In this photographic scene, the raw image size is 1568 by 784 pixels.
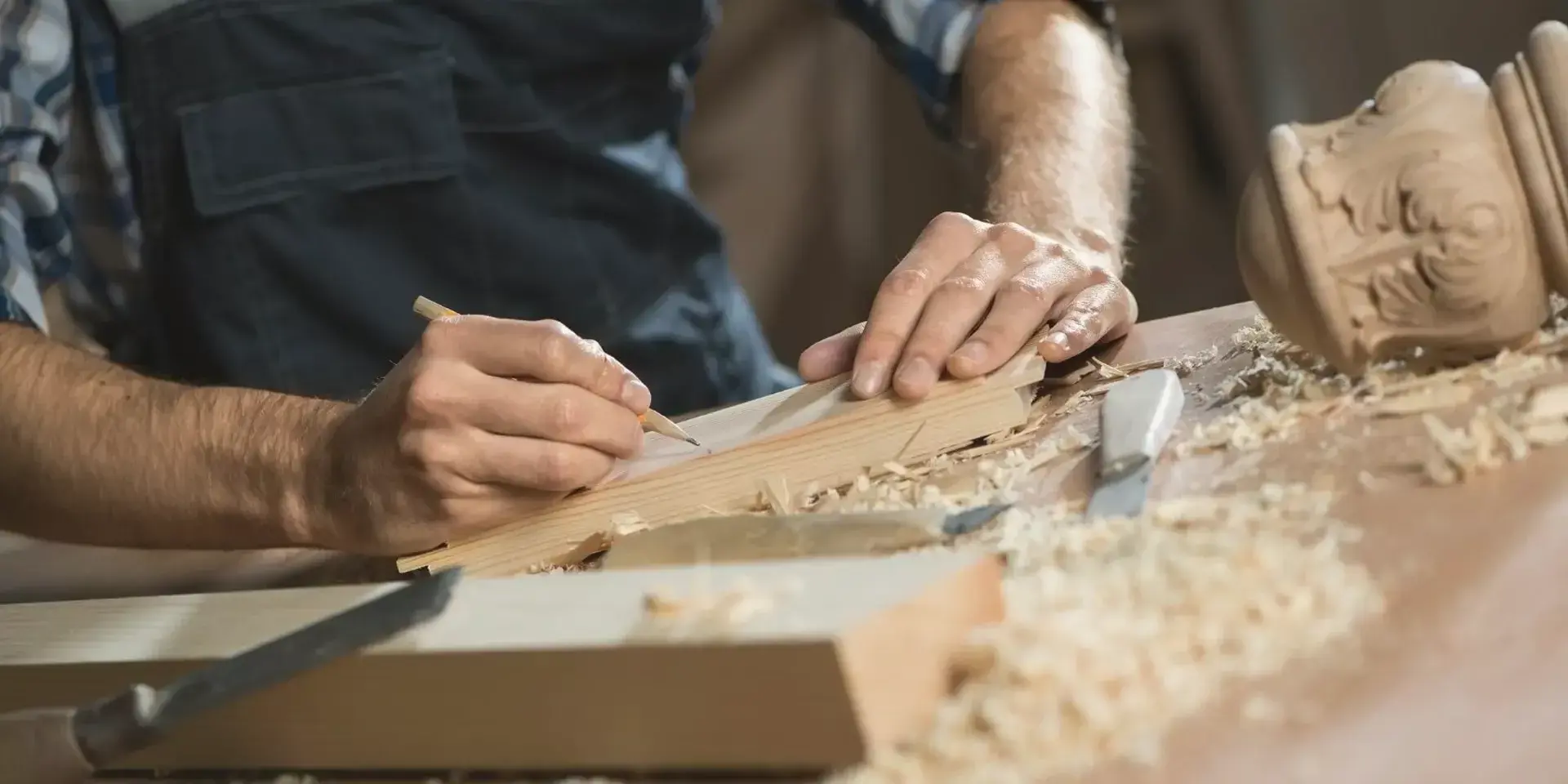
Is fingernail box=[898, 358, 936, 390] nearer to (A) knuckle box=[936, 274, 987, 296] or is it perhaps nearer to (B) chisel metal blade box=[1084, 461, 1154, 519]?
(A) knuckle box=[936, 274, 987, 296]

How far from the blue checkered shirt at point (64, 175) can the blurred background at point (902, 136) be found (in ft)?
6.28

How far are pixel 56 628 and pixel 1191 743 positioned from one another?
699 mm

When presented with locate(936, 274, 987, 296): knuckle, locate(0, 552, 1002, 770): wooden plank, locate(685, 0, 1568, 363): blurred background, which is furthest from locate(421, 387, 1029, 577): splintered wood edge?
locate(685, 0, 1568, 363): blurred background

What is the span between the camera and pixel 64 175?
1505mm

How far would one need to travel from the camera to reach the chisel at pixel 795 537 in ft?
2.46

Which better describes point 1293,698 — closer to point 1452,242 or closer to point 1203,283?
point 1452,242

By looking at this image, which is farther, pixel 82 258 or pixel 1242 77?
pixel 1242 77

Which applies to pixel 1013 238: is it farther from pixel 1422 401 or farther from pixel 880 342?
pixel 1422 401

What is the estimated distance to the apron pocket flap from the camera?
145cm

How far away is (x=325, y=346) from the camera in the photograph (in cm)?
154

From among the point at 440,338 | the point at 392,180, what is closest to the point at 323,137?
the point at 392,180

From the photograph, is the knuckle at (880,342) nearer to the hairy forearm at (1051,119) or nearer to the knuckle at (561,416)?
the knuckle at (561,416)

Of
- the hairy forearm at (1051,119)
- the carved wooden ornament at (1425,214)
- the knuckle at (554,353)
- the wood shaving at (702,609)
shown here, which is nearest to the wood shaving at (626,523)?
the knuckle at (554,353)

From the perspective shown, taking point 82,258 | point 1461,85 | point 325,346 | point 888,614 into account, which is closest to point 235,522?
point 325,346
